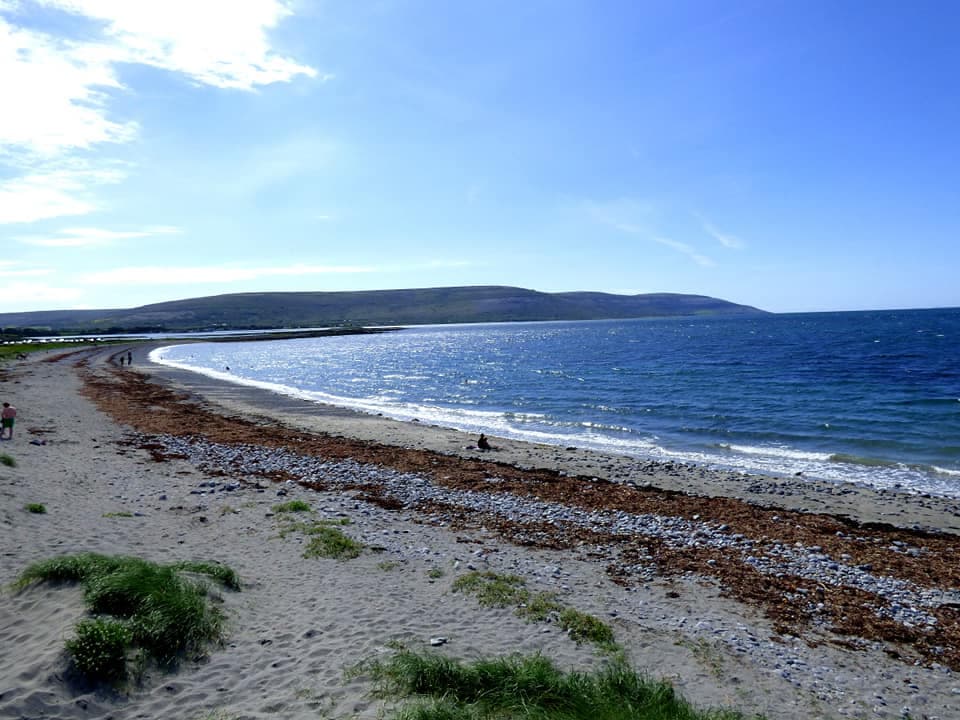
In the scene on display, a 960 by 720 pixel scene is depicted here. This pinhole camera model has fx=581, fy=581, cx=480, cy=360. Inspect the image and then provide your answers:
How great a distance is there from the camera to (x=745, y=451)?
80.4 ft

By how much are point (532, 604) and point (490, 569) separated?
179 centimetres

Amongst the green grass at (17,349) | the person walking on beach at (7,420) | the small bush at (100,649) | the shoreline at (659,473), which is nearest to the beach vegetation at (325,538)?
the small bush at (100,649)

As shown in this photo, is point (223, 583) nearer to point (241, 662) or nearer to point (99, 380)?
point (241, 662)

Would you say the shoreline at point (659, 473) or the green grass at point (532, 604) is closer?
the green grass at point (532, 604)

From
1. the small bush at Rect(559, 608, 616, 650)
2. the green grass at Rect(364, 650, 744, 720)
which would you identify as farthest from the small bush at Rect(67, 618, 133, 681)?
the small bush at Rect(559, 608, 616, 650)

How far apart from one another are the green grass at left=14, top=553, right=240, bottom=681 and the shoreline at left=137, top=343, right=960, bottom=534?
14.2 meters

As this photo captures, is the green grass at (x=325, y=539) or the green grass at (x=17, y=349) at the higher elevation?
the green grass at (x=325, y=539)

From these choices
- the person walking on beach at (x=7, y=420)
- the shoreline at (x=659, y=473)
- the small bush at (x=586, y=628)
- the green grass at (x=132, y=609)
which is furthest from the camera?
the person walking on beach at (x=7, y=420)

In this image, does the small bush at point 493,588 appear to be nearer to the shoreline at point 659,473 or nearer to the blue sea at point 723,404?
the shoreline at point 659,473

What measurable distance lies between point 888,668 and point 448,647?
617 cm

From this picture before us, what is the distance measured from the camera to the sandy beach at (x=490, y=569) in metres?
6.94

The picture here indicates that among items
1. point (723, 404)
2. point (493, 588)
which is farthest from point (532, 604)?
point (723, 404)

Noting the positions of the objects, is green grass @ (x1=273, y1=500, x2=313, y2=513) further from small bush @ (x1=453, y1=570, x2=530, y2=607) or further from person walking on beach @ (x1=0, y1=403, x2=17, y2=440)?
person walking on beach @ (x1=0, y1=403, x2=17, y2=440)

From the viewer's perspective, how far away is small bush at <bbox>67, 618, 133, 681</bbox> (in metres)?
6.23
